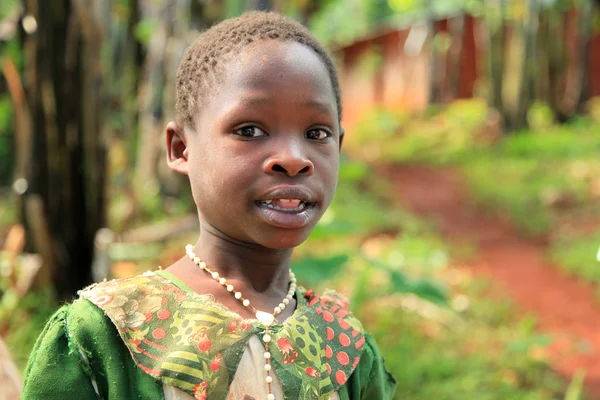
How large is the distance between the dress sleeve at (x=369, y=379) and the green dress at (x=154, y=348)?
0.08 meters

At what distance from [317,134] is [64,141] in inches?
91.5

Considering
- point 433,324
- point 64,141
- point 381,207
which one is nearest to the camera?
point 64,141

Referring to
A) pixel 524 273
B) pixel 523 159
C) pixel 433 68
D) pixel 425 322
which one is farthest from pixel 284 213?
pixel 433 68

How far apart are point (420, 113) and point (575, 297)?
27.4 feet

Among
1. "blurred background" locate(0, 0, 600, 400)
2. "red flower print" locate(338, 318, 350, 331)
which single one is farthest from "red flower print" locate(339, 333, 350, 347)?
"blurred background" locate(0, 0, 600, 400)

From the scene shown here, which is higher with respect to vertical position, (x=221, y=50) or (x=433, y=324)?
(x=221, y=50)

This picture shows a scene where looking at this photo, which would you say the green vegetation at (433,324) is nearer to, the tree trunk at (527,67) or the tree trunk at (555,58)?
the tree trunk at (527,67)

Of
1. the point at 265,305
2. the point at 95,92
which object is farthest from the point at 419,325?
the point at 265,305

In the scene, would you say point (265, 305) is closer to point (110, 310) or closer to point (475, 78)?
point (110, 310)

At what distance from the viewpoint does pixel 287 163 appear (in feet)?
3.98

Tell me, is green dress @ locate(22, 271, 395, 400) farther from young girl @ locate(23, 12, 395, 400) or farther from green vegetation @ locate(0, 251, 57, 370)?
green vegetation @ locate(0, 251, 57, 370)

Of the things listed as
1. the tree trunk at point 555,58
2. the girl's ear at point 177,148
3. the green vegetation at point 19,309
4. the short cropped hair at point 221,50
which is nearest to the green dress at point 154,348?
the girl's ear at point 177,148

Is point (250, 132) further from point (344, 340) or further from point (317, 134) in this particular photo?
point (344, 340)

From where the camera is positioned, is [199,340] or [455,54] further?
[455,54]
